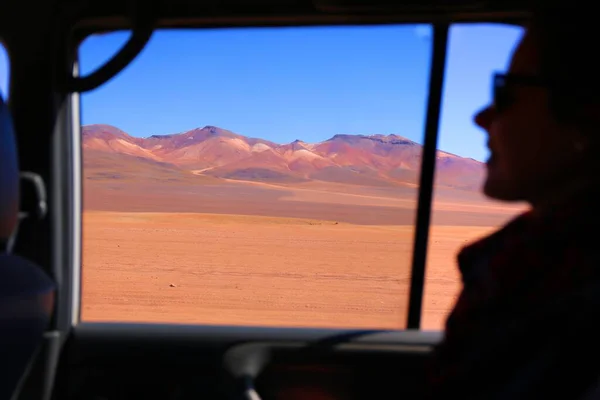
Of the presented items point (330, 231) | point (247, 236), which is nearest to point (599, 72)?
point (247, 236)

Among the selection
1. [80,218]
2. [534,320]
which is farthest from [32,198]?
[534,320]

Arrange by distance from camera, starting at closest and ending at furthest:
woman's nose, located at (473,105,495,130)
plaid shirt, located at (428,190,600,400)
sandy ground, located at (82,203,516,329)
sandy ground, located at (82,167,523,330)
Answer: plaid shirt, located at (428,190,600,400) < woman's nose, located at (473,105,495,130) < sandy ground, located at (82,167,523,330) < sandy ground, located at (82,203,516,329)

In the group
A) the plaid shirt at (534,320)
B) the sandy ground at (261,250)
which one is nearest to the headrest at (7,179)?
the sandy ground at (261,250)

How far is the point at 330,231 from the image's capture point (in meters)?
19.5

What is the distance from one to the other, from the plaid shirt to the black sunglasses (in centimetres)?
24

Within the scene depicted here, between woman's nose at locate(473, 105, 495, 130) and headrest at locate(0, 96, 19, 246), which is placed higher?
woman's nose at locate(473, 105, 495, 130)

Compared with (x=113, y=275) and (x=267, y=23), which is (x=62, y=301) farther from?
(x=113, y=275)

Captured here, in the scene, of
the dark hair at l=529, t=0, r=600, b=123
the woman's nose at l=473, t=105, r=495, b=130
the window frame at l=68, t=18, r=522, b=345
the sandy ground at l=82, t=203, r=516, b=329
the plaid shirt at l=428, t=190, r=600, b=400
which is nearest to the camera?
the plaid shirt at l=428, t=190, r=600, b=400

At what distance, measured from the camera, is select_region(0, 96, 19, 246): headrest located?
1787mm

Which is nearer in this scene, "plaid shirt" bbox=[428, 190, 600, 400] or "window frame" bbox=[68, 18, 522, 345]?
"plaid shirt" bbox=[428, 190, 600, 400]

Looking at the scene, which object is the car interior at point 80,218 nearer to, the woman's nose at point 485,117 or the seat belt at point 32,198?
the seat belt at point 32,198

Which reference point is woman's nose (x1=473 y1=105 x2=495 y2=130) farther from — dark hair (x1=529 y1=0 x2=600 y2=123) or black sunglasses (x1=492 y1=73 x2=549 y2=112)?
dark hair (x1=529 y1=0 x2=600 y2=123)

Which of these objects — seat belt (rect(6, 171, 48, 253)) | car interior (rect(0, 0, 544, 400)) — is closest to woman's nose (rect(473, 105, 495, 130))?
car interior (rect(0, 0, 544, 400))

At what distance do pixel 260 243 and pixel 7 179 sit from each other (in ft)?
49.7
